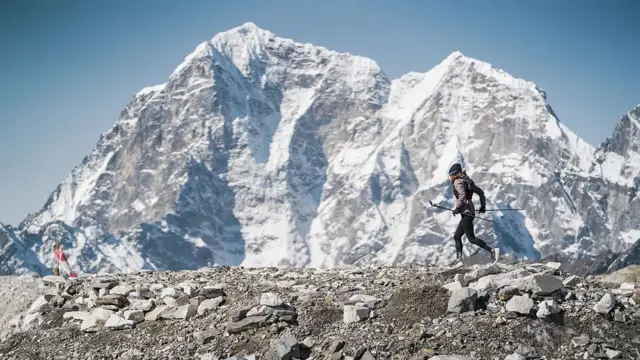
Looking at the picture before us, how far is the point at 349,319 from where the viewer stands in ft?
53.9

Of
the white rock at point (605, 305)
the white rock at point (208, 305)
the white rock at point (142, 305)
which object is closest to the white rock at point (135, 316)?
the white rock at point (142, 305)

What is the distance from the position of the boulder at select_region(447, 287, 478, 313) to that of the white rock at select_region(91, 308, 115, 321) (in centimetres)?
Result: 899

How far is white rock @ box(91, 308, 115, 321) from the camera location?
65.0ft

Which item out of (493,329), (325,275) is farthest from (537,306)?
(325,275)

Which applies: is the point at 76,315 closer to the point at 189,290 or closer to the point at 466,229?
the point at 189,290

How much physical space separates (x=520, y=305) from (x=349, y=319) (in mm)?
3547

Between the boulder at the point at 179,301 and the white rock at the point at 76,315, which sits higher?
the boulder at the point at 179,301

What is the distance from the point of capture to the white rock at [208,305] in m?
18.8

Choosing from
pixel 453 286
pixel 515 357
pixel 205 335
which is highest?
pixel 453 286

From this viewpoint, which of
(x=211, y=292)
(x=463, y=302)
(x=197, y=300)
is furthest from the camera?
(x=211, y=292)

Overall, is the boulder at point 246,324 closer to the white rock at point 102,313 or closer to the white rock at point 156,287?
the white rock at point 102,313

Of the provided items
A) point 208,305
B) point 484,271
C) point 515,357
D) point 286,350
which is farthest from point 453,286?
point 208,305

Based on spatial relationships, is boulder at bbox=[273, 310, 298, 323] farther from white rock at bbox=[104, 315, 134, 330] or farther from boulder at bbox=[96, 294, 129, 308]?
boulder at bbox=[96, 294, 129, 308]

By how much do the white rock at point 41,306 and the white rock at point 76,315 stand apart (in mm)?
1076
